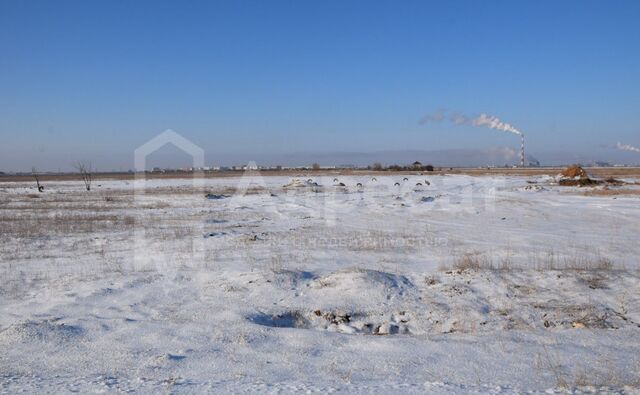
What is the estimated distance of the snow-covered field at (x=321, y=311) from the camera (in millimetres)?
5527

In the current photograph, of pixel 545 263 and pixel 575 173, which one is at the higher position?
pixel 575 173

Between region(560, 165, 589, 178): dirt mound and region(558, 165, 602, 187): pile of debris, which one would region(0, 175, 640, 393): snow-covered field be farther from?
region(560, 165, 589, 178): dirt mound

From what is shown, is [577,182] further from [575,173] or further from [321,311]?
[321,311]

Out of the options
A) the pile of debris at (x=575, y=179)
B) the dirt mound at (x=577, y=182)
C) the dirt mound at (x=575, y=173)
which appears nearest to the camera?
the dirt mound at (x=577, y=182)

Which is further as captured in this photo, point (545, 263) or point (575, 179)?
point (575, 179)

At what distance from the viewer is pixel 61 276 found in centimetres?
1067

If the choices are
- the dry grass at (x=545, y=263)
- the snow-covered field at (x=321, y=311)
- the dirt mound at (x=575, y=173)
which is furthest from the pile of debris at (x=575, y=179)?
the dry grass at (x=545, y=263)

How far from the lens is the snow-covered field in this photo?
553 cm

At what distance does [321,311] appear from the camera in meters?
8.23

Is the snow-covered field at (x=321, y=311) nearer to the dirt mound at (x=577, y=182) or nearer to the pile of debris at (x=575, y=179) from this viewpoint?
the dirt mound at (x=577, y=182)

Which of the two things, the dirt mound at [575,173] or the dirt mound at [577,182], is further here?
the dirt mound at [575,173]

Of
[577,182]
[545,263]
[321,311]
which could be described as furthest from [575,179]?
[321,311]

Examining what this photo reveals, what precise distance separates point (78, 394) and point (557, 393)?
4.58 m

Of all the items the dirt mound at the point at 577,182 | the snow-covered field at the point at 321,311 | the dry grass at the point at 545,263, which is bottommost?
the snow-covered field at the point at 321,311
